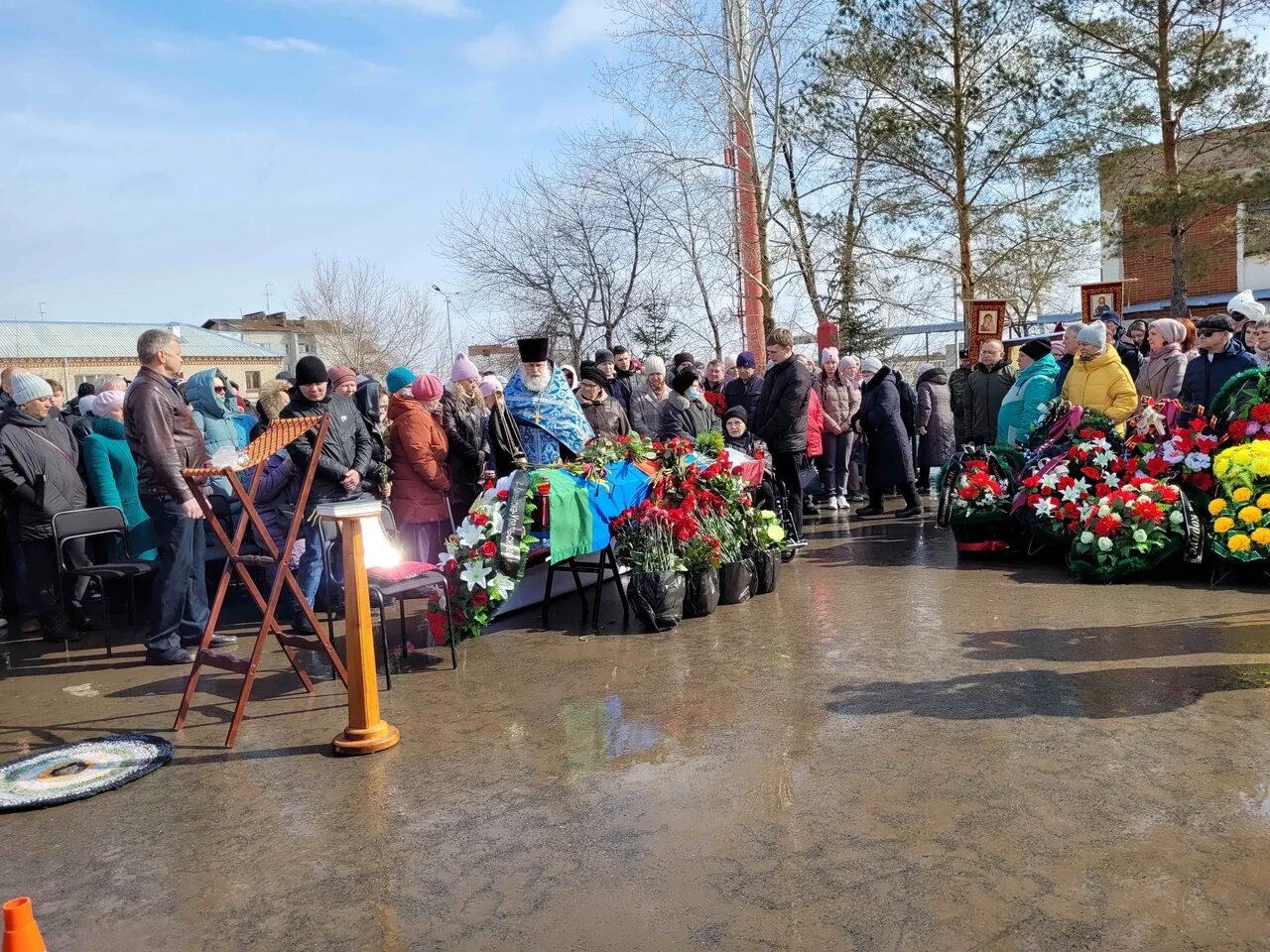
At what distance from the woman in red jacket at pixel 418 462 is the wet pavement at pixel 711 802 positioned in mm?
1690

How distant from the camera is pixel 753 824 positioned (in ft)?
12.2

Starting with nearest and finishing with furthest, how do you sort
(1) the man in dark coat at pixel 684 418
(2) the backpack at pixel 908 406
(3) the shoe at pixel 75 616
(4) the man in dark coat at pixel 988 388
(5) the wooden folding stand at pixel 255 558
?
(5) the wooden folding stand at pixel 255 558, (3) the shoe at pixel 75 616, (1) the man in dark coat at pixel 684 418, (4) the man in dark coat at pixel 988 388, (2) the backpack at pixel 908 406

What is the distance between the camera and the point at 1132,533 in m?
7.47

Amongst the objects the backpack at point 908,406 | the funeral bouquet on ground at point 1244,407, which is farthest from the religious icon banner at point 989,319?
the funeral bouquet on ground at point 1244,407

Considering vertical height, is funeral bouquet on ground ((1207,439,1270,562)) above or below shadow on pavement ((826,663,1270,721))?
above

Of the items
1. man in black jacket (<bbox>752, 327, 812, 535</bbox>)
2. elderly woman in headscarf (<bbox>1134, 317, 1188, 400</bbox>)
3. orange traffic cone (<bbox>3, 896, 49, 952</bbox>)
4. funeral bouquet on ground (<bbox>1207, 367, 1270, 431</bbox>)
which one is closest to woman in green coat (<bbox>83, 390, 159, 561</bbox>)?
man in black jacket (<bbox>752, 327, 812, 535</bbox>)

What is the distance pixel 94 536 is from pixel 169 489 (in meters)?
2.31

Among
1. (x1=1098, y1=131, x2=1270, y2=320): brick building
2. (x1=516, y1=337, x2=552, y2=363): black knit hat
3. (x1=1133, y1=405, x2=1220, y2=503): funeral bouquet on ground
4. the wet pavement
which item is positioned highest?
(x1=1098, y1=131, x2=1270, y2=320): brick building

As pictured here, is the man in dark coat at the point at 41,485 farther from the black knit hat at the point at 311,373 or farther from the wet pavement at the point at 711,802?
the black knit hat at the point at 311,373

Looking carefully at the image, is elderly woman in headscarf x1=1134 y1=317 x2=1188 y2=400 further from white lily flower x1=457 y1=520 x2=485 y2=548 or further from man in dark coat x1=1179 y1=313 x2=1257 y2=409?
white lily flower x1=457 y1=520 x2=485 y2=548

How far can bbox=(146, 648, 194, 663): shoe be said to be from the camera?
6.59 m

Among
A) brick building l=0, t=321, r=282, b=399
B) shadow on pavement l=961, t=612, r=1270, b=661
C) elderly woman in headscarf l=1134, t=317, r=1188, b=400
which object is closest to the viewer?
shadow on pavement l=961, t=612, r=1270, b=661

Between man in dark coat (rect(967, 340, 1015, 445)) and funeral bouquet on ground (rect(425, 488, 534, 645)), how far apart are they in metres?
6.38

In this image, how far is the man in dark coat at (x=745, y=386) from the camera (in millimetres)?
11867
